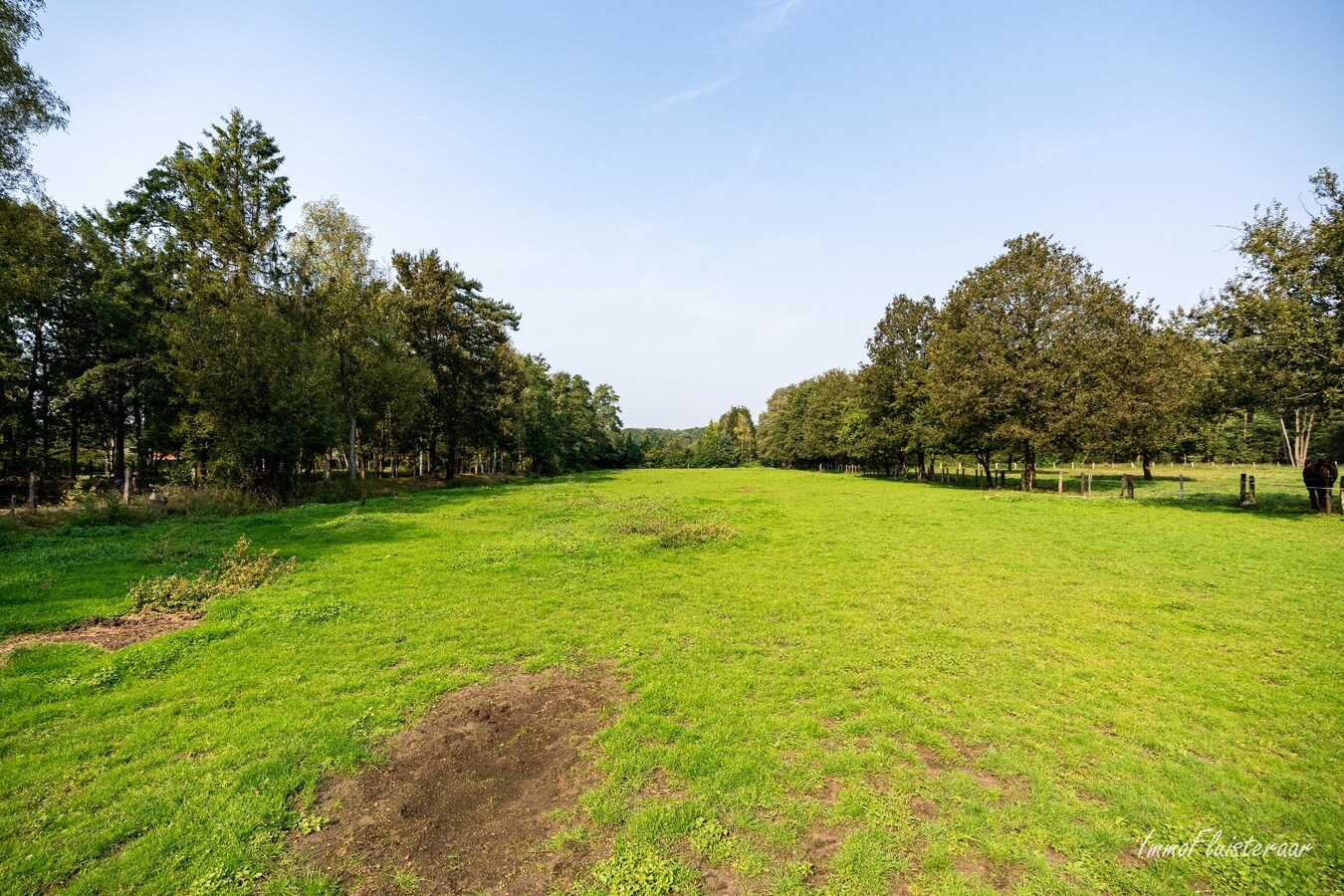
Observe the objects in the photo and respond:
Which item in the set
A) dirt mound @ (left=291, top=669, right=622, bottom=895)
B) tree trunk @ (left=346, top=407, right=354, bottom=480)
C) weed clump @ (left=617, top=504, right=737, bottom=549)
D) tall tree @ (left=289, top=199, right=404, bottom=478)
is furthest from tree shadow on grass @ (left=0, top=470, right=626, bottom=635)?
tall tree @ (left=289, top=199, right=404, bottom=478)

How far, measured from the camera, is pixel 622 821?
5.05 meters

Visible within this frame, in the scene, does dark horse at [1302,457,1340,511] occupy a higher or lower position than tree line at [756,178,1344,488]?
lower

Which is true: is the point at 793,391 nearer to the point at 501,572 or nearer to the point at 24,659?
the point at 501,572

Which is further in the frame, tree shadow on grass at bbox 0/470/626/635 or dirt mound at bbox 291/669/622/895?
tree shadow on grass at bbox 0/470/626/635

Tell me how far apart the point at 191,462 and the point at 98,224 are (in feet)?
58.8

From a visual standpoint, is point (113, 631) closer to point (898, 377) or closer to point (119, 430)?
point (119, 430)

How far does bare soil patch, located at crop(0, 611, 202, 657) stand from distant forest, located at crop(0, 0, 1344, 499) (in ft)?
63.9

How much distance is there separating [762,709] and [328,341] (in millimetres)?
40290

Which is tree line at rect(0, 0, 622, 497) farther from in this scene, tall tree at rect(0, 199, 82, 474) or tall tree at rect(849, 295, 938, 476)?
tall tree at rect(849, 295, 938, 476)

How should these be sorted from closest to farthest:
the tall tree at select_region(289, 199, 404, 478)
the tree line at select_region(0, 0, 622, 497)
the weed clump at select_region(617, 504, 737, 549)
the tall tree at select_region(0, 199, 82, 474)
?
1. the weed clump at select_region(617, 504, 737, 549)
2. the tree line at select_region(0, 0, 622, 497)
3. the tall tree at select_region(0, 199, 82, 474)
4. the tall tree at select_region(289, 199, 404, 478)

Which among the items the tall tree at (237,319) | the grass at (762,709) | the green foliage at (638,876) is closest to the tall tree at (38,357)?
the tall tree at (237,319)

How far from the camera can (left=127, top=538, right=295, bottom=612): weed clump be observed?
11.2m

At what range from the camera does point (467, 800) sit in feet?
18.0

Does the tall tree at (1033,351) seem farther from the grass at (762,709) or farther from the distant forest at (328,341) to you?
the grass at (762,709)
